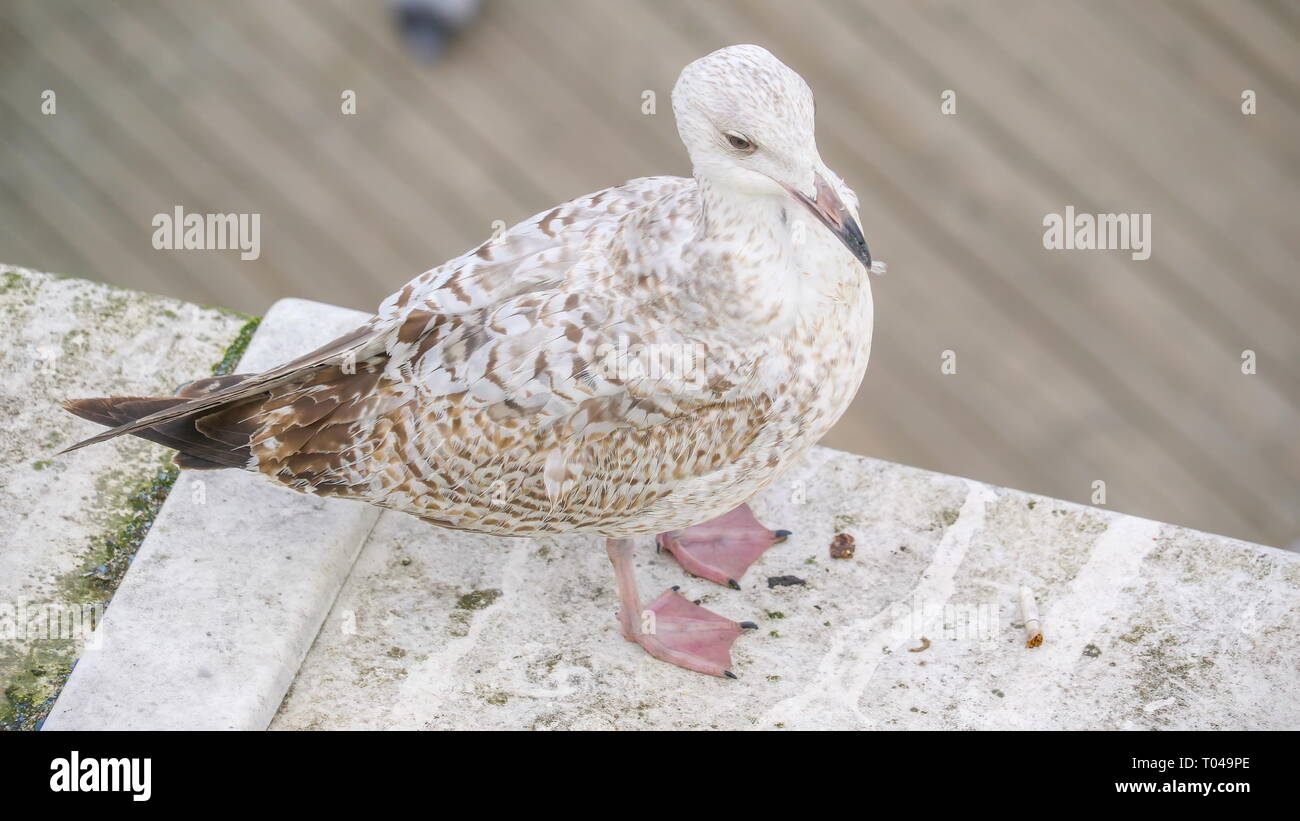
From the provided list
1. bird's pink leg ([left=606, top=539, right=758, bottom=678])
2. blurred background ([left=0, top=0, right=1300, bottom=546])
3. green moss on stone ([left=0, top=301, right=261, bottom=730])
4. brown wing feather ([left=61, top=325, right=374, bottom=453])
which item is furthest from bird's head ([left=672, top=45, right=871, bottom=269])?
blurred background ([left=0, top=0, right=1300, bottom=546])

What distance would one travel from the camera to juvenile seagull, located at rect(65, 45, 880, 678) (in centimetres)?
333

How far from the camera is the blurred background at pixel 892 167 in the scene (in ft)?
21.1

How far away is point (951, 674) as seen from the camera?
377 centimetres

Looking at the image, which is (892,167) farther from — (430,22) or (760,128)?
(760,128)

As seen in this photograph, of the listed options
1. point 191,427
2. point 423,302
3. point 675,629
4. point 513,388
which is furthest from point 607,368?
point 191,427

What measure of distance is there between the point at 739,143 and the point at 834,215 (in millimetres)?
270

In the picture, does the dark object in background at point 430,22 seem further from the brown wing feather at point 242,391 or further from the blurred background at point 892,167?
the brown wing feather at point 242,391

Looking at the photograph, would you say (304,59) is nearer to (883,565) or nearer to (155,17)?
(155,17)

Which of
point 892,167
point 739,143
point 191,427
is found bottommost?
point 191,427

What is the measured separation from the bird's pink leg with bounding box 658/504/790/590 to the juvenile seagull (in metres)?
0.42

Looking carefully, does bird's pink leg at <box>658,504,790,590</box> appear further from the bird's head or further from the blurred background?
the blurred background

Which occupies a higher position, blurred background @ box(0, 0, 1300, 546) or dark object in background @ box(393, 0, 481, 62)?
dark object in background @ box(393, 0, 481, 62)

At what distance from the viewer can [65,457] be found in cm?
411
